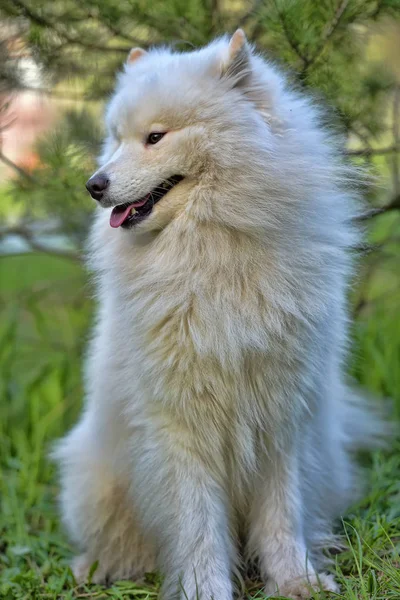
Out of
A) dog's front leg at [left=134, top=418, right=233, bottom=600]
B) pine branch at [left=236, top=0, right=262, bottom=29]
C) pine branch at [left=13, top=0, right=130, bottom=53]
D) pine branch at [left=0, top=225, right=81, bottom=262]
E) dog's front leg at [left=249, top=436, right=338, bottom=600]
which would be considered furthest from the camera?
pine branch at [left=0, top=225, right=81, bottom=262]

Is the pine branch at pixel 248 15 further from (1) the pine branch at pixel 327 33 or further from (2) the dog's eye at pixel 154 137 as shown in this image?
(2) the dog's eye at pixel 154 137

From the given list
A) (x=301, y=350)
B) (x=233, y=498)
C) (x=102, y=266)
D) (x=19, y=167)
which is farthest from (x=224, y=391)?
(x=19, y=167)

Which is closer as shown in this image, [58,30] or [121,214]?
[121,214]

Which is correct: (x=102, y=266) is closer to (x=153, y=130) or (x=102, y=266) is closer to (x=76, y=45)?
(x=153, y=130)

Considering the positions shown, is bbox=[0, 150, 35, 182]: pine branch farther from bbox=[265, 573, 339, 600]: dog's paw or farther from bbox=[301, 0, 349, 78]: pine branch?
bbox=[265, 573, 339, 600]: dog's paw

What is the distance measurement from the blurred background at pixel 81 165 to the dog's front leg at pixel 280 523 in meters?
0.26

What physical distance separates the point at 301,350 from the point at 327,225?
45 cm

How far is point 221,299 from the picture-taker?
2574mm

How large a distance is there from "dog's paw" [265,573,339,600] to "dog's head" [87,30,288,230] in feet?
4.39

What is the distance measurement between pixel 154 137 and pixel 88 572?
1.81m

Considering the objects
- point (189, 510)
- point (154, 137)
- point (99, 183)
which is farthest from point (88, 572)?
point (154, 137)

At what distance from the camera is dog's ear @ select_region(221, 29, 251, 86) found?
8.39 ft

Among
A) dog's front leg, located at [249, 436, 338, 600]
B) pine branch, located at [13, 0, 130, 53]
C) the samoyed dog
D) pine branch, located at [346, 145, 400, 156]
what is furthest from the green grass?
pine branch, located at [13, 0, 130, 53]

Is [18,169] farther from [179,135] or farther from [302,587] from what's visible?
[302,587]
